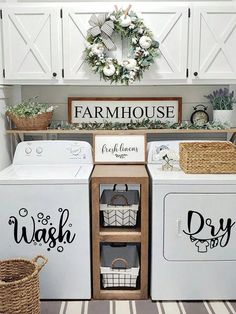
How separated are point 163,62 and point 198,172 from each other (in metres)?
0.88

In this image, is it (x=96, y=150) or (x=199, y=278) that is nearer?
(x=199, y=278)

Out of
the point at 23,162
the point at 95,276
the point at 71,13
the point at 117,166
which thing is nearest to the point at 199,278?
the point at 95,276

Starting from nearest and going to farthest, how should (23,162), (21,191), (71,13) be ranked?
(21,191), (71,13), (23,162)

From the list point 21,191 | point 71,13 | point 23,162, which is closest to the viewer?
point 21,191

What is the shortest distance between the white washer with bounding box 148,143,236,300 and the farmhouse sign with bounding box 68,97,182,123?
0.80m

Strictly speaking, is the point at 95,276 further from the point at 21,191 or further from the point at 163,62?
the point at 163,62

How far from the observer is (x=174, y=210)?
8.24ft

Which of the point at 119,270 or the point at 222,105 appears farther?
the point at 222,105

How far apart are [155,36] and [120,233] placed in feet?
4.83

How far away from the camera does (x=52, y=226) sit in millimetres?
2529

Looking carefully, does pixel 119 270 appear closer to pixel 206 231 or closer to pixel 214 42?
pixel 206 231

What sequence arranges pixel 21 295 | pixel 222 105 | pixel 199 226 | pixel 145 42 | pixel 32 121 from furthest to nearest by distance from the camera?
pixel 222 105 → pixel 32 121 → pixel 145 42 → pixel 199 226 → pixel 21 295

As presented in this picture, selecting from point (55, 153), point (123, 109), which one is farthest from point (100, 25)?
point (55, 153)

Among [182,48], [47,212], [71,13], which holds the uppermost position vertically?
[71,13]
